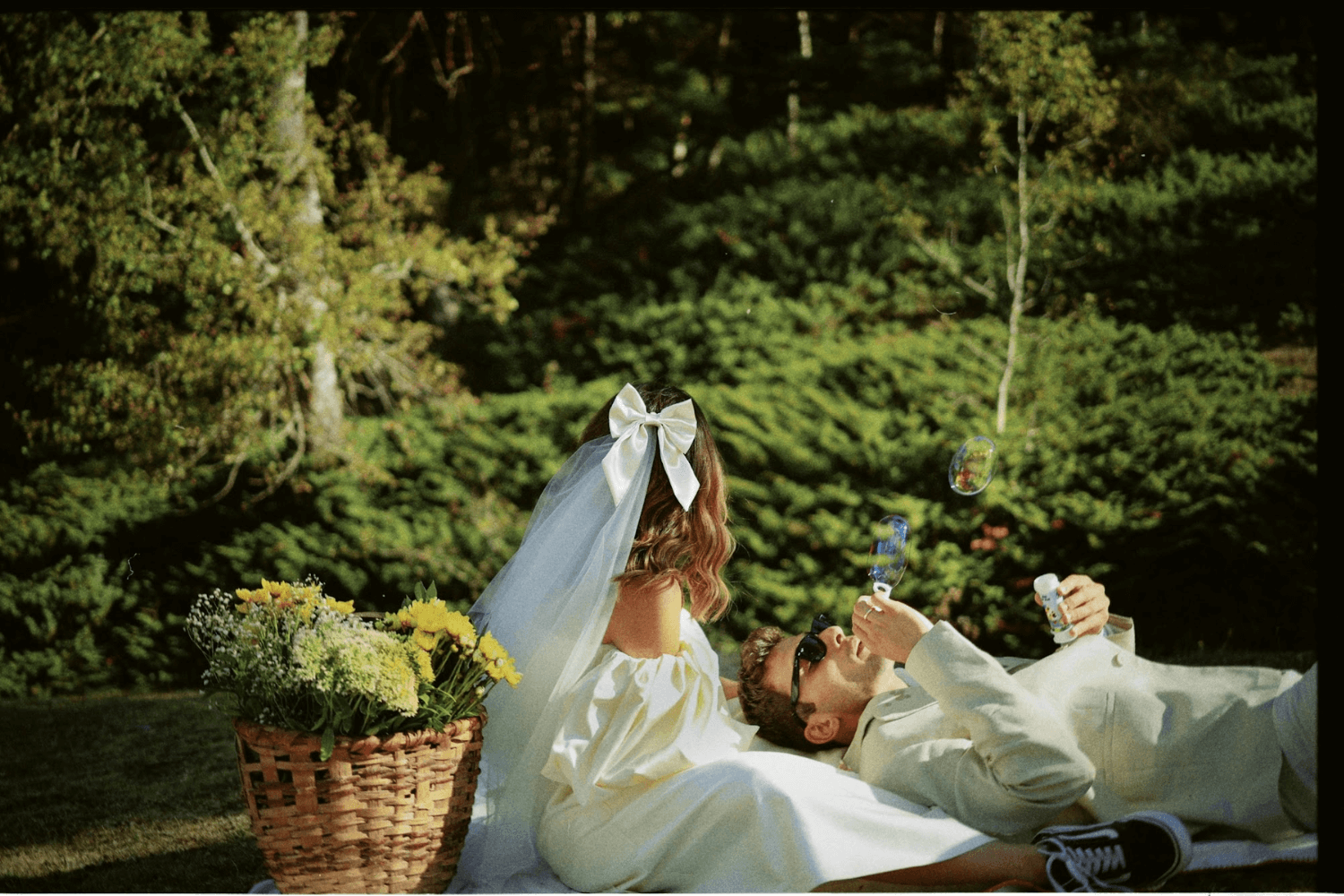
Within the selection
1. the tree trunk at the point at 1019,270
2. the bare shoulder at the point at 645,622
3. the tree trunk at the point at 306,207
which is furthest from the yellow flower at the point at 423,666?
the tree trunk at the point at 1019,270

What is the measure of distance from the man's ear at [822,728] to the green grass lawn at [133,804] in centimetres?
96

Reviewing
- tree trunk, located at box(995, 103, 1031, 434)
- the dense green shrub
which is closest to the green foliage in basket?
the dense green shrub

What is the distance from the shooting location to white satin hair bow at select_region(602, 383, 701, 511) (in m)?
3.03

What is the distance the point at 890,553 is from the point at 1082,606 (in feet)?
1.81

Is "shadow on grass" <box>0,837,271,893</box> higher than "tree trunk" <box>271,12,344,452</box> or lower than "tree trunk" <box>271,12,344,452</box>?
lower

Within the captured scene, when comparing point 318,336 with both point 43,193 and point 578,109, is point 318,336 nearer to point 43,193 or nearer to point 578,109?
point 43,193

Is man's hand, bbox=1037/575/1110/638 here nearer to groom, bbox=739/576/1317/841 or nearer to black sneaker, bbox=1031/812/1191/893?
groom, bbox=739/576/1317/841

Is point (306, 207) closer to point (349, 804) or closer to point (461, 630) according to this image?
point (461, 630)

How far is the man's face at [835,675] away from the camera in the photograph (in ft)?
10.8

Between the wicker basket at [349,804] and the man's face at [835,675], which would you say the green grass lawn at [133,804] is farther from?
the man's face at [835,675]

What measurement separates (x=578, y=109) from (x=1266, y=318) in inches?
223

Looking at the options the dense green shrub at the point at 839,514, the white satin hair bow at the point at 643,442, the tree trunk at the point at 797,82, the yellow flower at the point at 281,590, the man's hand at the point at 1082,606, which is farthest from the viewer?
the tree trunk at the point at 797,82

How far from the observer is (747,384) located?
23.3 ft

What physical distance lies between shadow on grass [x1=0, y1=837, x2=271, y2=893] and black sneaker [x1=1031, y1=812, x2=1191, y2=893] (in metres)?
2.17
